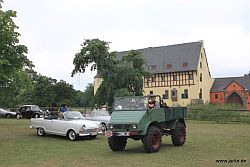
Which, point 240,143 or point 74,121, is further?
point 74,121

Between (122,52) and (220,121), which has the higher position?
(122,52)

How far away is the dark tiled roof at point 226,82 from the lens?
245 feet

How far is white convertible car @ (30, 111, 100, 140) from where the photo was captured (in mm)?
20073

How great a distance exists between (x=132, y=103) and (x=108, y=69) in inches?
1439

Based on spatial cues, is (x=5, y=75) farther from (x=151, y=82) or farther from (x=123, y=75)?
(x=151, y=82)

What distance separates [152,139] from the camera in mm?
14766

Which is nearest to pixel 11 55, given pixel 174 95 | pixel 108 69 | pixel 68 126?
pixel 68 126

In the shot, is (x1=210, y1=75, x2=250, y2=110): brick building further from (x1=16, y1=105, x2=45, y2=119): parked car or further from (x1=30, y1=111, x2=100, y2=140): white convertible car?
(x1=30, y1=111, x2=100, y2=140): white convertible car

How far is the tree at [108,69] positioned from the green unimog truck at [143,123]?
112ft

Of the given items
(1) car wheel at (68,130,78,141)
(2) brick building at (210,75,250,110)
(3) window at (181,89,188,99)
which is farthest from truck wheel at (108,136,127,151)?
(2) brick building at (210,75,250,110)

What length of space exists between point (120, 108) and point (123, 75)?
116ft

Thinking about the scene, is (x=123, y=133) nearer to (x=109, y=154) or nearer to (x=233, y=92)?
(x=109, y=154)

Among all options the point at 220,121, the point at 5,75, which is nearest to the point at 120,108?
the point at 5,75

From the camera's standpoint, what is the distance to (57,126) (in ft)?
69.0
